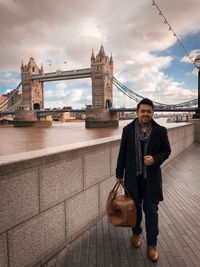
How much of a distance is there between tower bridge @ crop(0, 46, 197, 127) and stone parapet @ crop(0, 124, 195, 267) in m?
46.8

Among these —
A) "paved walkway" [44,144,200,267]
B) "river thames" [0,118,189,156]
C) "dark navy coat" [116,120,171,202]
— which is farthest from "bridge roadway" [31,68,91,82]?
"dark navy coat" [116,120,171,202]

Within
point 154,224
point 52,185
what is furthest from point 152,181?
point 52,185

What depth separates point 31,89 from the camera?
3413 inches

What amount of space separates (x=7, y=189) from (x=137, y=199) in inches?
47.5

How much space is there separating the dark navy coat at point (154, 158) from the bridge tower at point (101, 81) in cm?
6610

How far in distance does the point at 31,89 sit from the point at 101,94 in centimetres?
2709

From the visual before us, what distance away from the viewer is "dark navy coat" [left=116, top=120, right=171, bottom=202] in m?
2.45

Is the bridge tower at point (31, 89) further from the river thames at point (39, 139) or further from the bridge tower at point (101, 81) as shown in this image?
the river thames at point (39, 139)

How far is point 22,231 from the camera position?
222 centimetres

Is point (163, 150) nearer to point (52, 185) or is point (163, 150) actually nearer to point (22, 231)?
point (52, 185)

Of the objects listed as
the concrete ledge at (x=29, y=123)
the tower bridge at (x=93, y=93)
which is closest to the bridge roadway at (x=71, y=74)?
the tower bridge at (x=93, y=93)

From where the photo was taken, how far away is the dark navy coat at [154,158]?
2453mm

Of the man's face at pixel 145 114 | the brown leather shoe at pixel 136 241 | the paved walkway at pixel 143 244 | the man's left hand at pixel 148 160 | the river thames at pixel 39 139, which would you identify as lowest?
the river thames at pixel 39 139

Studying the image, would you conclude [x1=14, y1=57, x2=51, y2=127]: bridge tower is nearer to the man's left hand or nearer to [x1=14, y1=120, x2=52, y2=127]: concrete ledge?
[x1=14, y1=120, x2=52, y2=127]: concrete ledge
